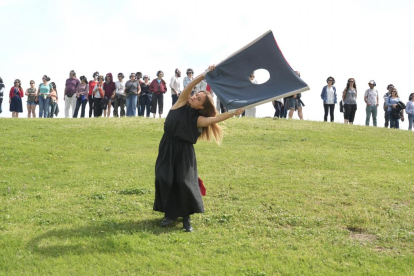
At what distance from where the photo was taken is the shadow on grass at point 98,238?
30.2 feet

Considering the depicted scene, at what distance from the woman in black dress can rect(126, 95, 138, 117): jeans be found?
17.7 m

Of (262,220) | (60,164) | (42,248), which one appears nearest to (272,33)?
(262,220)

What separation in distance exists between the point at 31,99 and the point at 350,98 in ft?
57.0

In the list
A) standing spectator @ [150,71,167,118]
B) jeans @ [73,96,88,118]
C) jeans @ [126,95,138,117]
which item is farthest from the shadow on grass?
jeans @ [73,96,88,118]

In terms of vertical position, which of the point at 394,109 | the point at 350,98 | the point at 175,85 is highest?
the point at 175,85

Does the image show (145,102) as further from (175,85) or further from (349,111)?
(349,111)

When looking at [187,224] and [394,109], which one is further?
[394,109]

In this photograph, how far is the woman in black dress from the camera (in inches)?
397

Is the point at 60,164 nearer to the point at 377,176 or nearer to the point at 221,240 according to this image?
the point at 221,240

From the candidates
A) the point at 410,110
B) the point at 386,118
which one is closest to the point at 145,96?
the point at 386,118

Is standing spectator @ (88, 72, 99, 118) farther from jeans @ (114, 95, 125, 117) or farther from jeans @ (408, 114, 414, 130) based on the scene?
jeans @ (408, 114, 414, 130)

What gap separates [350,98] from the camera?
2758cm

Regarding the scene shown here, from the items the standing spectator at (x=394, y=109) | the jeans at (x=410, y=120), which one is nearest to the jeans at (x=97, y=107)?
the standing spectator at (x=394, y=109)

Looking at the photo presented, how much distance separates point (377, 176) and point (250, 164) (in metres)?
4.01
